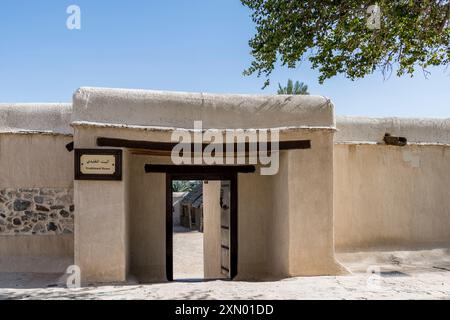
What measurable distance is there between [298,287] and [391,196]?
3.99 meters

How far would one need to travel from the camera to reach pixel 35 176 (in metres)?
8.30

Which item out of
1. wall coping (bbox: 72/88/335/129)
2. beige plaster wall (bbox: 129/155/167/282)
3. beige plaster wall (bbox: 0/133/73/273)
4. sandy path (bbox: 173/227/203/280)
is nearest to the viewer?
wall coping (bbox: 72/88/335/129)

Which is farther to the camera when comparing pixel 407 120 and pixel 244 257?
pixel 407 120

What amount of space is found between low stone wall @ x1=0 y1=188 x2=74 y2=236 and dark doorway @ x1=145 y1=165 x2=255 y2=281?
5.77 feet

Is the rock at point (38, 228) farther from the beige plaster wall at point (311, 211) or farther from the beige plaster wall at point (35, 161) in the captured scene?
the beige plaster wall at point (311, 211)

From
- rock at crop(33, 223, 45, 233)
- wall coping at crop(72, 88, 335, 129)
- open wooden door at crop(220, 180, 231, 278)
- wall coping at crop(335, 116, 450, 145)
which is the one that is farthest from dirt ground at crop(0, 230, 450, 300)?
wall coping at crop(72, 88, 335, 129)

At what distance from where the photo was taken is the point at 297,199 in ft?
25.6

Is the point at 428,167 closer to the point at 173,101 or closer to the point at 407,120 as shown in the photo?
the point at 407,120

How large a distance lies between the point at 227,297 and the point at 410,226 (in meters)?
5.50

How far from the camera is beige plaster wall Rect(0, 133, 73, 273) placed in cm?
816

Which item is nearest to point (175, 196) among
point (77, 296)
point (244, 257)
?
point (244, 257)

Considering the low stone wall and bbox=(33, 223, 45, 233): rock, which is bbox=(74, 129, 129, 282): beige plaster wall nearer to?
the low stone wall

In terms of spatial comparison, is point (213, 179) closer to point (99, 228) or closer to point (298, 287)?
point (99, 228)
